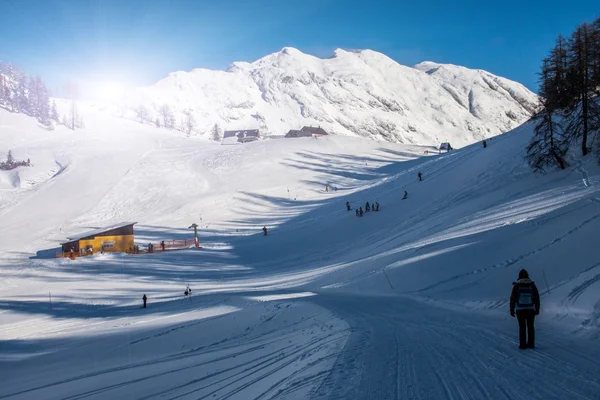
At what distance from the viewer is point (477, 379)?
621cm

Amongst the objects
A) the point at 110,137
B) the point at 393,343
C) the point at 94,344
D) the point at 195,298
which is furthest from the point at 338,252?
the point at 110,137

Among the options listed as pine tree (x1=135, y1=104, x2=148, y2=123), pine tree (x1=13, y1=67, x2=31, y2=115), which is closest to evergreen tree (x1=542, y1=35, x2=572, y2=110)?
pine tree (x1=13, y1=67, x2=31, y2=115)

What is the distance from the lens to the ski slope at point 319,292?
706 centimetres

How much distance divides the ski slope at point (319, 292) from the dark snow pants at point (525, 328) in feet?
0.87

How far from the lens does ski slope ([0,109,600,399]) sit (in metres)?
7.06

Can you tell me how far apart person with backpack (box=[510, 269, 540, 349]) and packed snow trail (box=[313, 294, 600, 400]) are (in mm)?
224

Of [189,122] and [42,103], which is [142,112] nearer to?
[189,122]

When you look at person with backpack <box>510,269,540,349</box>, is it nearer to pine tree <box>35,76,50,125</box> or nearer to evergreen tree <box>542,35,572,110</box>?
evergreen tree <box>542,35,572,110</box>

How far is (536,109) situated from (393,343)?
27.8 meters

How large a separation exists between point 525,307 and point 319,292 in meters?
13.0

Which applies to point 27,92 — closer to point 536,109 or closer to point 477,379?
point 536,109

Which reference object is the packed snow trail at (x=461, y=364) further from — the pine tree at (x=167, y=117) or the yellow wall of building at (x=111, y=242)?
the pine tree at (x=167, y=117)

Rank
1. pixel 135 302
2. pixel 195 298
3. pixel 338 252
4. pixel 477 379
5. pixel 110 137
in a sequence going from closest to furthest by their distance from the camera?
pixel 477 379 < pixel 195 298 < pixel 135 302 < pixel 338 252 < pixel 110 137

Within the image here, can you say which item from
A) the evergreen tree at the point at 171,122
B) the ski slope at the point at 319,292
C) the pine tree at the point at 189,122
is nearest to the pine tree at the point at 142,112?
the evergreen tree at the point at 171,122
